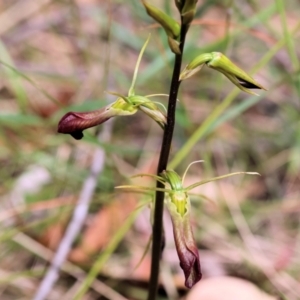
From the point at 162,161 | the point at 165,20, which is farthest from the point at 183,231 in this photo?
the point at 165,20

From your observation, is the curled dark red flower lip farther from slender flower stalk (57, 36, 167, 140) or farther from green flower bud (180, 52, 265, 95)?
green flower bud (180, 52, 265, 95)

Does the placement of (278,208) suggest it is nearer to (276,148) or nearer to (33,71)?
(276,148)

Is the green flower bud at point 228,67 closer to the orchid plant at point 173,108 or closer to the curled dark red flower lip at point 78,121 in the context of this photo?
the orchid plant at point 173,108

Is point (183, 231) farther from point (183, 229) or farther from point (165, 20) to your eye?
point (165, 20)

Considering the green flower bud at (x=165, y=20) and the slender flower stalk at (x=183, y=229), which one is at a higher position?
the green flower bud at (x=165, y=20)

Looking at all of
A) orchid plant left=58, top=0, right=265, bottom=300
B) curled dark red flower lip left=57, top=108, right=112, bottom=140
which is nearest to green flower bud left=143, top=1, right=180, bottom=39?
orchid plant left=58, top=0, right=265, bottom=300

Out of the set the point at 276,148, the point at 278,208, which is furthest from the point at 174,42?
the point at 276,148

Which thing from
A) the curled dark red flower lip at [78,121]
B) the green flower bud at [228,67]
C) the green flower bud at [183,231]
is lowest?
the green flower bud at [183,231]

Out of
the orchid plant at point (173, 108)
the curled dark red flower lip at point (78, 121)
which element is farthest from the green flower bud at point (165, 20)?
the curled dark red flower lip at point (78, 121)
